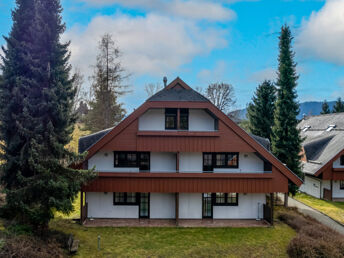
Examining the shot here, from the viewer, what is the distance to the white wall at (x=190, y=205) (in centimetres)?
1639

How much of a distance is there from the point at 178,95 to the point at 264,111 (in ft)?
45.4

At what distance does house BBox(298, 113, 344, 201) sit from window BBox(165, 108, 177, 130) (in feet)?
47.1

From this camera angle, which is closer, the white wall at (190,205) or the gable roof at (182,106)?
the gable roof at (182,106)

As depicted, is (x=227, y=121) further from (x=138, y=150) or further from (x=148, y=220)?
(x=148, y=220)

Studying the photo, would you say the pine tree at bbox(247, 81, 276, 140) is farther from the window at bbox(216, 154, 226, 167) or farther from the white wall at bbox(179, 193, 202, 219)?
the white wall at bbox(179, 193, 202, 219)

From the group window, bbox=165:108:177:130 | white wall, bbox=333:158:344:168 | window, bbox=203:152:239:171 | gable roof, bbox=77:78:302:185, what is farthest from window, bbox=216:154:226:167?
white wall, bbox=333:158:344:168

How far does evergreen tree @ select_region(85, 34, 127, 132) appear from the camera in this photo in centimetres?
2550

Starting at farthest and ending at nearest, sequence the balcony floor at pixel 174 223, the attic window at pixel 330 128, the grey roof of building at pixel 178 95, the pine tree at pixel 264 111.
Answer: the attic window at pixel 330 128
the pine tree at pixel 264 111
the grey roof of building at pixel 178 95
the balcony floor at pixel 174 223

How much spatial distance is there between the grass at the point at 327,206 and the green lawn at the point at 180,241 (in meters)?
6.78

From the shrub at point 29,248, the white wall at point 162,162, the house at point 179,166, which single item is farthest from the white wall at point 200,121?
the shrub at point 29,248

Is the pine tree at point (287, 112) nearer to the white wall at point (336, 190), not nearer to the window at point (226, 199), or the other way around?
the white wall at point (336, 190)

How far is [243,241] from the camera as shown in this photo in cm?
1313

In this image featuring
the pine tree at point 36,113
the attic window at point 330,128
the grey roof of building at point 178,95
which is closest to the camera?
the pine tree at point 36,113

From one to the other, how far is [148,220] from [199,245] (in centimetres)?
449
